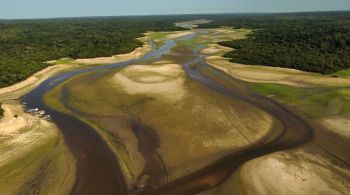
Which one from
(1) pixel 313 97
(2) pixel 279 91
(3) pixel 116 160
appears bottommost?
(3) pixel 116 160

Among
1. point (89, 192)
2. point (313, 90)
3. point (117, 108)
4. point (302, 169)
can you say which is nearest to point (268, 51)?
point (313, 90)

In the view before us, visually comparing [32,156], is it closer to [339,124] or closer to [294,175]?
[294,175]

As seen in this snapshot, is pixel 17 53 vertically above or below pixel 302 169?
above

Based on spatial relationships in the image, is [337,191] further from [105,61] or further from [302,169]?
[105,61]

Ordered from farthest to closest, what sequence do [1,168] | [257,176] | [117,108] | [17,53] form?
[17,53], [117,108], [1,168], [257,176]

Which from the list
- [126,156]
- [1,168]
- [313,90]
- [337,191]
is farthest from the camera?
[313,90]

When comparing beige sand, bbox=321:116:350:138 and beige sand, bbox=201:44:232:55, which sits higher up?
beige sand, bbox=201:44:232:55

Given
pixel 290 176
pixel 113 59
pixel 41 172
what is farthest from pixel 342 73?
pixel 113 59

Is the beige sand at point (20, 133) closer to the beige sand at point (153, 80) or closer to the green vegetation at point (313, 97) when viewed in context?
the beige sand at point (153, 80)

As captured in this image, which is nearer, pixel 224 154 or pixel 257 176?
pixel 257 176

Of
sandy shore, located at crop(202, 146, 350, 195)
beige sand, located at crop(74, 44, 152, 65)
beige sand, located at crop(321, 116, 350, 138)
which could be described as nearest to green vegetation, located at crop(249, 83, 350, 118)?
beige sand, located at crop(321, 116, 350, 138)

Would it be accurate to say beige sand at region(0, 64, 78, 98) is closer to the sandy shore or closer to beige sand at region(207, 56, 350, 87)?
beige sand at region(207, 56, 350, 87)
